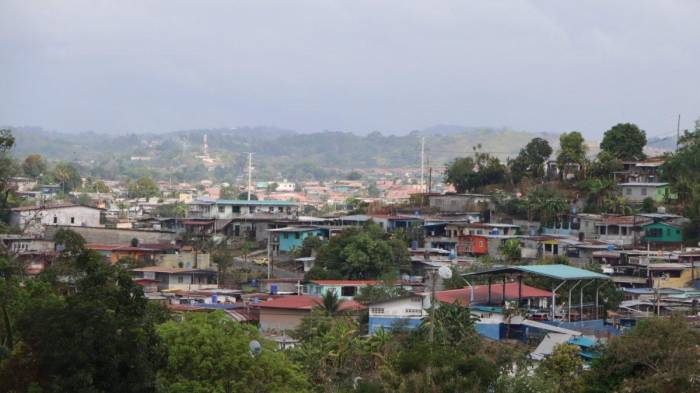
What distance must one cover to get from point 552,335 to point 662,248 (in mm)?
15559

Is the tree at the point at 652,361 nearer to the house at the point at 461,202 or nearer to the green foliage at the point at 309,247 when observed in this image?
the green foliage at the point at 309,247

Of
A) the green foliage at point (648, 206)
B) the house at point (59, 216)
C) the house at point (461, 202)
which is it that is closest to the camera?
the green foliage at point (648, 206)

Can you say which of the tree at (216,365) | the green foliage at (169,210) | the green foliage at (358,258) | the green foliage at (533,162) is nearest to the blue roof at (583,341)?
the tree at (216,365)

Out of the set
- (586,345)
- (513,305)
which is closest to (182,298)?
(513,305)

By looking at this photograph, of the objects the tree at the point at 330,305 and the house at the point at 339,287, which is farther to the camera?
the house at the point at 339,287

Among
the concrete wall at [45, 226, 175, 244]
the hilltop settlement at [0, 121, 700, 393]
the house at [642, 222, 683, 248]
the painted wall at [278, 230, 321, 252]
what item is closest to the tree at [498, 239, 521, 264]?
the hilltop settlement at [0, 121, 700, 393]

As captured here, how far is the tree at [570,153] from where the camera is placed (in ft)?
166

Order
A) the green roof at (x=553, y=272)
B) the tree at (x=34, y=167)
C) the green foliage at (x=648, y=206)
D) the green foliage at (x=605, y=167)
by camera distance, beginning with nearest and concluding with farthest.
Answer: the green roof at (x=553, y=272), the green foliage at (x=648, y=206), the green foliage at (x=605, y=167), the tree at (x=34, y=167)

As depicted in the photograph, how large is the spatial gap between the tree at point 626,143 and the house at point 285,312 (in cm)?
2227

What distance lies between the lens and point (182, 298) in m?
35.4

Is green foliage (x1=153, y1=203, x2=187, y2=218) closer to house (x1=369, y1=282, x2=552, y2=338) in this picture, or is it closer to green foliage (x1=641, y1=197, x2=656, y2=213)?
green foliage (x1=641, y1=197, x2=656, y2=213)

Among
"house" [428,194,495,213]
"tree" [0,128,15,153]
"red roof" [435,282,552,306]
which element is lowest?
"red roof" [435,282,552,306]

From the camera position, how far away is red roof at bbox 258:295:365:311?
31141 millimetres

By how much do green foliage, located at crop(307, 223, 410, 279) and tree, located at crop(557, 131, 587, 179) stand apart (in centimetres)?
1234
